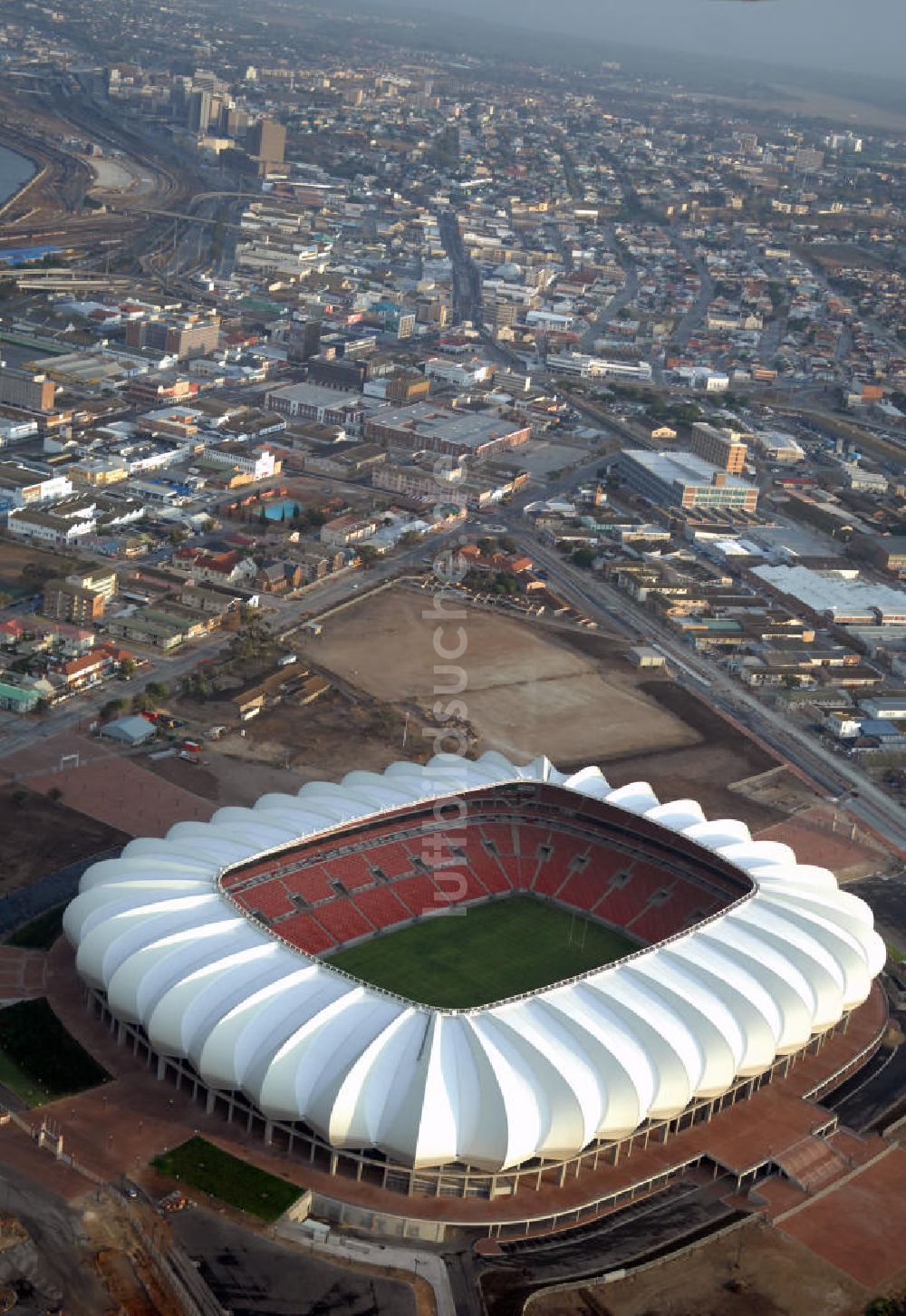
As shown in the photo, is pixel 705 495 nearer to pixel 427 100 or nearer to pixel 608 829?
pixel 608 829

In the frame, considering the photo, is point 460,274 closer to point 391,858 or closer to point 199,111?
point 199,111

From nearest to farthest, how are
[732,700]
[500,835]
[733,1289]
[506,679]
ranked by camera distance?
[733,1289], [500,835], [506,679], [732,700]

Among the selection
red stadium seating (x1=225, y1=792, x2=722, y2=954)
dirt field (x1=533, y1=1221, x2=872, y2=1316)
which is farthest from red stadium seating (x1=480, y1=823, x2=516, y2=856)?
dirt field (x1=533, y1=1221, x2=872, y2=1316)

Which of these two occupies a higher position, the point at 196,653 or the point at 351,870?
the point at 351,870

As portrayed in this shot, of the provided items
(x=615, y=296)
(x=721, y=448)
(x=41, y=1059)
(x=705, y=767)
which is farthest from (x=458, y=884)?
(x=615, y=296)

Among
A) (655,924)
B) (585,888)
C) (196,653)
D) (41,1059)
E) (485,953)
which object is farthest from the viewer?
(196,653)
